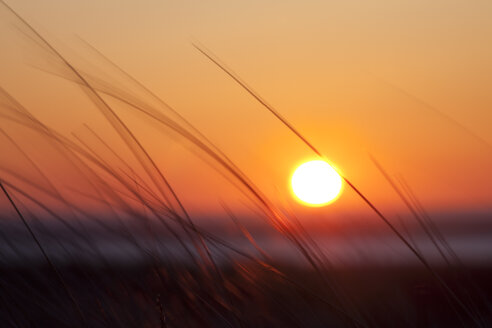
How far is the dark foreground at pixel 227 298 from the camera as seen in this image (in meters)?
0.63

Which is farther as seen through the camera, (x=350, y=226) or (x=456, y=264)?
(x=350, y=226)

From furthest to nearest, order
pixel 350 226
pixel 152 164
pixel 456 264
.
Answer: pixel 350 226 → pixel 152 164 → pixel 456 264

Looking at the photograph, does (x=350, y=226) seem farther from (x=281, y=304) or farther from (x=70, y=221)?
(x=70, y=221)

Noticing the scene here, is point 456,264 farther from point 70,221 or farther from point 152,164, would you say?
point 70,221

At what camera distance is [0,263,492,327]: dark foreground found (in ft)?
2.07

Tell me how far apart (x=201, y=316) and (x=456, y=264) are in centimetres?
29

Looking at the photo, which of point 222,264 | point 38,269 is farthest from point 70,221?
point 222,264

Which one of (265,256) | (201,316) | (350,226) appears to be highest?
(350,226)

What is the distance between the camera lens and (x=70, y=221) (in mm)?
790

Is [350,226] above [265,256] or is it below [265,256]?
above

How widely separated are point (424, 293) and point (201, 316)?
0.26 m

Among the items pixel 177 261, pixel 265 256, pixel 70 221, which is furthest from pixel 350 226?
pixel 70 221

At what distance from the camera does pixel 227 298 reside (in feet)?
2.11

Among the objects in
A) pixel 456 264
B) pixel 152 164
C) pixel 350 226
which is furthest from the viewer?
pixel 350 226
